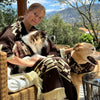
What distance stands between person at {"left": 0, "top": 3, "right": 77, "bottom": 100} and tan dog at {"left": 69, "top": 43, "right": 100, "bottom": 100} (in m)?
0.16

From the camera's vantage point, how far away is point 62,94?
1.43 meters

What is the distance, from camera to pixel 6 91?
1.11 m

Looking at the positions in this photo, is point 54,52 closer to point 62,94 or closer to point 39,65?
point 39,65

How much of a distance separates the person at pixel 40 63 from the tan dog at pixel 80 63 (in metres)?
0.16

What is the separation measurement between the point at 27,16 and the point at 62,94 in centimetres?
82

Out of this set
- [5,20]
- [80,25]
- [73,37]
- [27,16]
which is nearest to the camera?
[27,16]

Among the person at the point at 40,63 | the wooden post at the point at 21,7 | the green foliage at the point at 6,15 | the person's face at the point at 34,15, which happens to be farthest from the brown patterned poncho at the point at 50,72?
the green foliage at the point at 6,15

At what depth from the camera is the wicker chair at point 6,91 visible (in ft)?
3.50

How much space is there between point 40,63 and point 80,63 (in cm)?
46

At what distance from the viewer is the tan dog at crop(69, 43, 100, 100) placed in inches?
64.8

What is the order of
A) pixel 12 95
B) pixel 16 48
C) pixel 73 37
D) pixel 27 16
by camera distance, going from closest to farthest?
pixel 12 95, pixel 16 48, pixel 27 16, pixel 73 37

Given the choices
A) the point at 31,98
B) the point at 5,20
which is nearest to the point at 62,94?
the point at 31,98

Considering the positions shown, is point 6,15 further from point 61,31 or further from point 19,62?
point 19,62

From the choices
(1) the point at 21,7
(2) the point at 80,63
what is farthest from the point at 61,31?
(2) the point at 80,63
